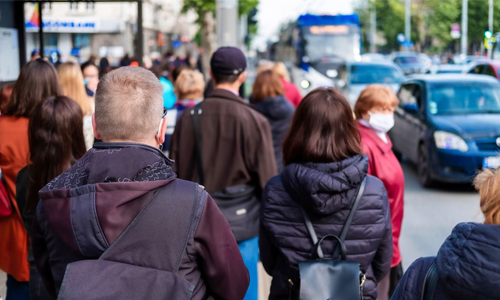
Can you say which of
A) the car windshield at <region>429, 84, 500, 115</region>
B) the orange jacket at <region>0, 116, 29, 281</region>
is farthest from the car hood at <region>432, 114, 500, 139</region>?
the orange jacket at <region>0, 116, 29, 281</region>

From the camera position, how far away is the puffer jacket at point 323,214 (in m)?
3.02

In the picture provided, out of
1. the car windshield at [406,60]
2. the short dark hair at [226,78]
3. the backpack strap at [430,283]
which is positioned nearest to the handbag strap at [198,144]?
the short dark hair at [226,78]

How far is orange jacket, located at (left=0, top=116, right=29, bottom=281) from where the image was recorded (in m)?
4.05

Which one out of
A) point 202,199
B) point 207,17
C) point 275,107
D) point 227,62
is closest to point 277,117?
point 275,107

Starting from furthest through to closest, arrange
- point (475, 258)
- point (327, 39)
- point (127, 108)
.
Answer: point (327, 39), point (127, 108), point (475, 258)

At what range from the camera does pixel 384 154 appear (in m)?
4.30

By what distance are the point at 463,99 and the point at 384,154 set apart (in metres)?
7.32

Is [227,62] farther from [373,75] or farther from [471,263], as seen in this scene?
[373,75]

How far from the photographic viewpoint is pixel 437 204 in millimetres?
9484

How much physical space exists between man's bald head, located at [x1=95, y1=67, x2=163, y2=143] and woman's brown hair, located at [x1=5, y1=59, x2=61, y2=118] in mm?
2159

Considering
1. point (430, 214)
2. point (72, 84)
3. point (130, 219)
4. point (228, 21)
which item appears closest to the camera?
point (130, 219)

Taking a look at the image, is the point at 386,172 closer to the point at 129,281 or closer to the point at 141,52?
the point at 129,281

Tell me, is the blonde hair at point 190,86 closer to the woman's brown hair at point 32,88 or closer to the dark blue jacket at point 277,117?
the dark blue jacket at point 277,117

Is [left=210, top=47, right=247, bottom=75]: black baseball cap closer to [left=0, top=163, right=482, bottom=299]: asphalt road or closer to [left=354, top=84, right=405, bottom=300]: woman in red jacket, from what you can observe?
[left=354, top=84, right=405, bottom=300]: woman in red jacket
